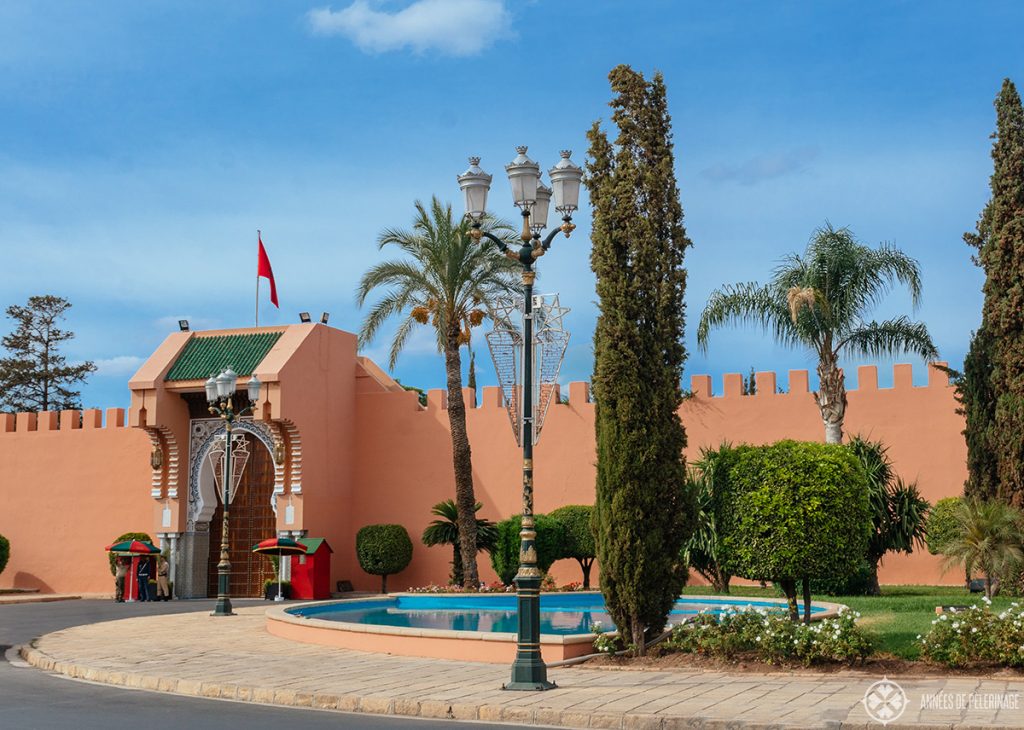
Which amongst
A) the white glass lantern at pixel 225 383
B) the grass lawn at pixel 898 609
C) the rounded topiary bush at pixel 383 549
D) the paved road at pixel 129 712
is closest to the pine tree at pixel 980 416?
the grass lawn at pixel 898 609

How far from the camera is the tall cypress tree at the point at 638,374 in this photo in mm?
13000

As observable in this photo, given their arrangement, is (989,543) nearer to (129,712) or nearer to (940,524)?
(940,524)

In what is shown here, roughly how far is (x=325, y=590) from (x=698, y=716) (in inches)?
784

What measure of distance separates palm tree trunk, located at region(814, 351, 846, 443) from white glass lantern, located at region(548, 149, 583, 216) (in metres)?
13.6

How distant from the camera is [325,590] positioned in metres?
27.8

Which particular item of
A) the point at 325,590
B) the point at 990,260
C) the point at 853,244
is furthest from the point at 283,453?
the point at 990,260

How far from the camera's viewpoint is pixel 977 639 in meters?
11.4

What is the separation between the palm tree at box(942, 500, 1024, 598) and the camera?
1584 cm

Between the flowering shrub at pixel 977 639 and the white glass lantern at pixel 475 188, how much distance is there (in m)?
6.39

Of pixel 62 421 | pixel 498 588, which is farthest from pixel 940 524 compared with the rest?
pixel 62 421

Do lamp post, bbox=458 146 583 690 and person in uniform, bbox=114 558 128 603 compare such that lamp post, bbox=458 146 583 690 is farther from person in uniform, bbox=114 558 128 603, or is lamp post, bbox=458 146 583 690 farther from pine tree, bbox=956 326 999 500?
person in uniform, bbox=114 558 128 603

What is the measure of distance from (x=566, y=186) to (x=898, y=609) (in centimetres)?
906

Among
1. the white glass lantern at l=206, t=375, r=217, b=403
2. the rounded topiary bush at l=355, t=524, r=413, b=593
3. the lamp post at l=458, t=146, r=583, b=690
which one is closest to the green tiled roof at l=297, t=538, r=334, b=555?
the rounded topiary bush at l=355, t=524, r=413, b=593

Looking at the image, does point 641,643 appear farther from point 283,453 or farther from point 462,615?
point 283,453
